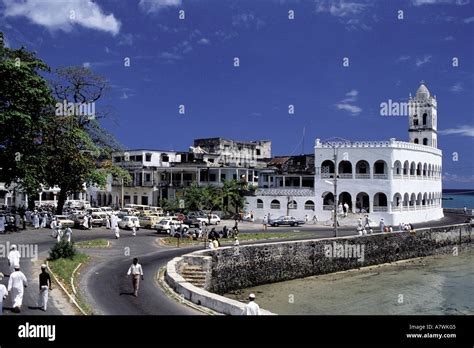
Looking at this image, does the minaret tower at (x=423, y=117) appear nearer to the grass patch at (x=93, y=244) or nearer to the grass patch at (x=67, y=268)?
the grass patch at (x=93, y=244)

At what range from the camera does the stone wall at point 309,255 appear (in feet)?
98.7

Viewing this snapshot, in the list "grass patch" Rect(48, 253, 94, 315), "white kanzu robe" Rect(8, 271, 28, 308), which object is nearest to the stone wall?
"grass patch" Rect(48, 253, 94, 315)

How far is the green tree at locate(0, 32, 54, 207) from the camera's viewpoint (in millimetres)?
34844

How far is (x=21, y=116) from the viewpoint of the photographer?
113 feet

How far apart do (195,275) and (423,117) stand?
53.6 meters

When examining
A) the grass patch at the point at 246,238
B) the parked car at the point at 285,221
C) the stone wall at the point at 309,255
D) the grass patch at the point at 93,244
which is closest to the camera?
the stone wall at the point at 309,255

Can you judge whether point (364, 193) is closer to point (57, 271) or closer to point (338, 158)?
point (338, 158)

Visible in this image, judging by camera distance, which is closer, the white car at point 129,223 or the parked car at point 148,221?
the white car at point 129,223

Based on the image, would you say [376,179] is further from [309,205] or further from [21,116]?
[21,116]

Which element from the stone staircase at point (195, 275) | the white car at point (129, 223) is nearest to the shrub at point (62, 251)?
the stone staircase at point (195, 275)

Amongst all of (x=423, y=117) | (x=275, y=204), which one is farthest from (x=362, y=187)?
(x=423, y=117)

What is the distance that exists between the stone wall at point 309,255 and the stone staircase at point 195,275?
107cm

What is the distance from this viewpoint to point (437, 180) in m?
69.8
